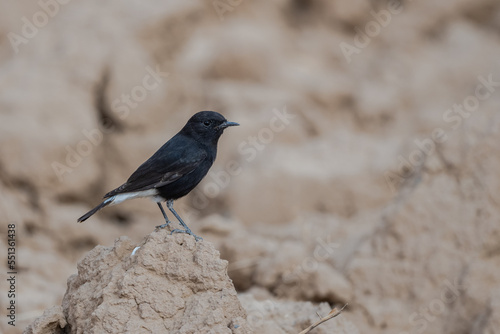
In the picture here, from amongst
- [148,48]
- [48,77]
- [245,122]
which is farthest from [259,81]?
[48,77]

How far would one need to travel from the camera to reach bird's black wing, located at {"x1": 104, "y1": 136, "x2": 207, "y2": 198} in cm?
544

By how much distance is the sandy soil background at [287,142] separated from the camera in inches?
262

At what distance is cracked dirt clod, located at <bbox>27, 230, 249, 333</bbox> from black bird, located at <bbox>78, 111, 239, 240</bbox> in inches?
31.0

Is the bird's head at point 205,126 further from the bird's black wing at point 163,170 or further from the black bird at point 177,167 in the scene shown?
the bird's black wing at point 163,170

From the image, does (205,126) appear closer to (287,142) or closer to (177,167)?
(177,167)

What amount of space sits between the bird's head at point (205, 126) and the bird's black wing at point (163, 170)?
0.77 feet

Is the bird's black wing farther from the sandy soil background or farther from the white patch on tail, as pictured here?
the sandy soil background

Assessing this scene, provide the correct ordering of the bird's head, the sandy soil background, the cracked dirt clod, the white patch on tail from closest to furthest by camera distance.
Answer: the cracked dirt clod → the white patch on tail → the bird's head → the sandy soil background

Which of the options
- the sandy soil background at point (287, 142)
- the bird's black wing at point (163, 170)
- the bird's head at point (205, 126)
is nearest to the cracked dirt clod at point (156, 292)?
the bird's black wing at point (163, 170)

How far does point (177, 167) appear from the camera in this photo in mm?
5480

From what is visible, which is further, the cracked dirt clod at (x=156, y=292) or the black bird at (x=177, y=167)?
the black bird at (x=177, y=167)

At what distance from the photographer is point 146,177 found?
546 cm

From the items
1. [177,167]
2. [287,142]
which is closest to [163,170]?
[177,167]

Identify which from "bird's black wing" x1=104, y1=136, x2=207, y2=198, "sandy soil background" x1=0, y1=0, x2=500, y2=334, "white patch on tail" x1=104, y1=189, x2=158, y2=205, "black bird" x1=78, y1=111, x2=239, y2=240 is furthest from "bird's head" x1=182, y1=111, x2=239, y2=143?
"sandy soil background" x1=0, y1=0, x2=500, y2=334
